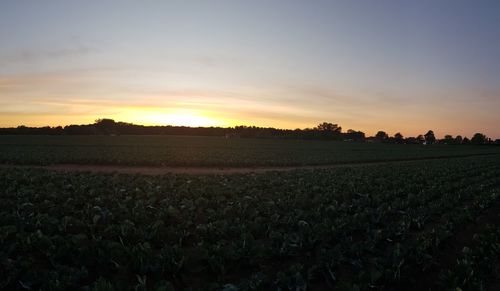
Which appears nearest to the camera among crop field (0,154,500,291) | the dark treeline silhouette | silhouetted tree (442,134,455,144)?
crop field (0,154,500,291)

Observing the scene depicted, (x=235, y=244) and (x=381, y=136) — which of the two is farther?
(x=381, y=136)

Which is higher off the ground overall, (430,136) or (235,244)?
(430,136)

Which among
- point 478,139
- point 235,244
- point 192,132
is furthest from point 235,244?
point 478,139

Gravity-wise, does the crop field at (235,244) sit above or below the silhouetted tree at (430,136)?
below

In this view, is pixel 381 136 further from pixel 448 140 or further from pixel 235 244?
pixel 235 244

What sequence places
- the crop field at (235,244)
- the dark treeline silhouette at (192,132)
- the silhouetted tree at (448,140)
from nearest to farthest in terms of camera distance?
the crop field at (235,244) → the dark treeline silhouette at (192,132) → the silhouetted tree at (448,140)

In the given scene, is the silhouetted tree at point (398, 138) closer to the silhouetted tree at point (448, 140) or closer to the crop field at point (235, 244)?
the silhouetted tree at point (448, 140)

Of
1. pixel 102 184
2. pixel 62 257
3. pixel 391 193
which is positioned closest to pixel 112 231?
pixel 62 257

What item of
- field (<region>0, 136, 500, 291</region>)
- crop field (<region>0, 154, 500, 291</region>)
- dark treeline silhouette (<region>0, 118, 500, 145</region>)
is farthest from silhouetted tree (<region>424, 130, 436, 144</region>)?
crop field (<region>0, 154, 500, 291</region>)

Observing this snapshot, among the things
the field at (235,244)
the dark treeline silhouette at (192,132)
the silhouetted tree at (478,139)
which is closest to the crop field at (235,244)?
the field at (235,244)

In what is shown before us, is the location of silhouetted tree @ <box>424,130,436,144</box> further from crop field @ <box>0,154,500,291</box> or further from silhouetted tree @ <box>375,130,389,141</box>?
crop field @ <box>0,154,500,291</box>

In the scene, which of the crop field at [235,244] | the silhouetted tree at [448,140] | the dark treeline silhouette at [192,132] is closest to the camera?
the crop field at [235,244]

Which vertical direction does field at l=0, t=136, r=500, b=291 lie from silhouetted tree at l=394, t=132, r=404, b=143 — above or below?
below

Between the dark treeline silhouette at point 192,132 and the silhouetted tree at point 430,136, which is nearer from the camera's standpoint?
the dark treeline silhouette at point 192,132
